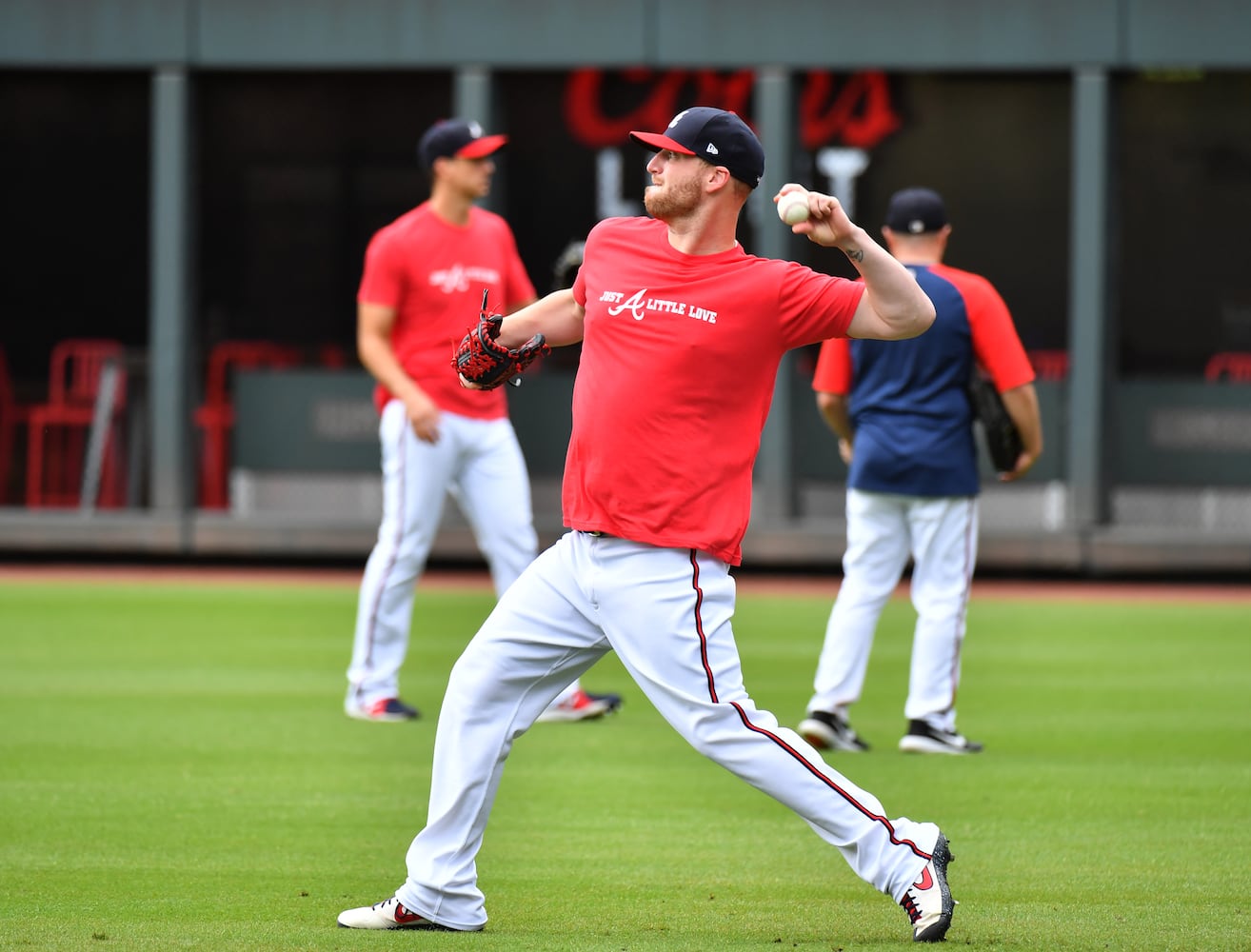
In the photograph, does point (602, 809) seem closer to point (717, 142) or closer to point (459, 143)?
point (717, 142)

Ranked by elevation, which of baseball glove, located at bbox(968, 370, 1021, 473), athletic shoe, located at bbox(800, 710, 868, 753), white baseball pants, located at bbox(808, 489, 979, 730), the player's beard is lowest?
athletic shoe, located at bbox(800, 710, 868, 753)

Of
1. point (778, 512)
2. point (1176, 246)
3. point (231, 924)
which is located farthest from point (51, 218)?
point (231, 924)

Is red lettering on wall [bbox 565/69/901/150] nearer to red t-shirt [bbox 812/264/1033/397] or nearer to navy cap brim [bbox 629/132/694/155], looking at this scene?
red t-shirt [bbox 812/264/1033/397]

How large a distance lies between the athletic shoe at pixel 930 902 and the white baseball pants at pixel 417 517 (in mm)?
3967

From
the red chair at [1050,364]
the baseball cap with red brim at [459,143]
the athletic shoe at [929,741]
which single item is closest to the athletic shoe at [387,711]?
the athletic shoe at [929,741]

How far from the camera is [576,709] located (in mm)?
9164

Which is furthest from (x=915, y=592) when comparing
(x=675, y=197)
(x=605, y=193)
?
(x=605, y=193)

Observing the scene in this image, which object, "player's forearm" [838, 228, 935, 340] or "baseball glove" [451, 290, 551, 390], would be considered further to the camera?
"baseball glove" [451, 290, 551, 390]

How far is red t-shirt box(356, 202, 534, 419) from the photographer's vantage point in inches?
356

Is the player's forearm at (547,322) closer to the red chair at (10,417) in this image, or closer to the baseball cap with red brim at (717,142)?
the baseball cap with red brim at (717,142)

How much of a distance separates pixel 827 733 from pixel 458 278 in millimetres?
2547

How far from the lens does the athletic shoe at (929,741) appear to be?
828 centimetres

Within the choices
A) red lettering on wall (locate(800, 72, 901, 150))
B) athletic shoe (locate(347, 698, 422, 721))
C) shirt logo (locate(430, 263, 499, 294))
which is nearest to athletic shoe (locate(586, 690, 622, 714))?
athletic shoe (locate(347, 698, 422, 721))

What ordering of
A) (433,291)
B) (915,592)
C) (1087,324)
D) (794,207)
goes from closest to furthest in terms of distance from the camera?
(794,207)
(915,592)
(433,291)
(1087,324)
